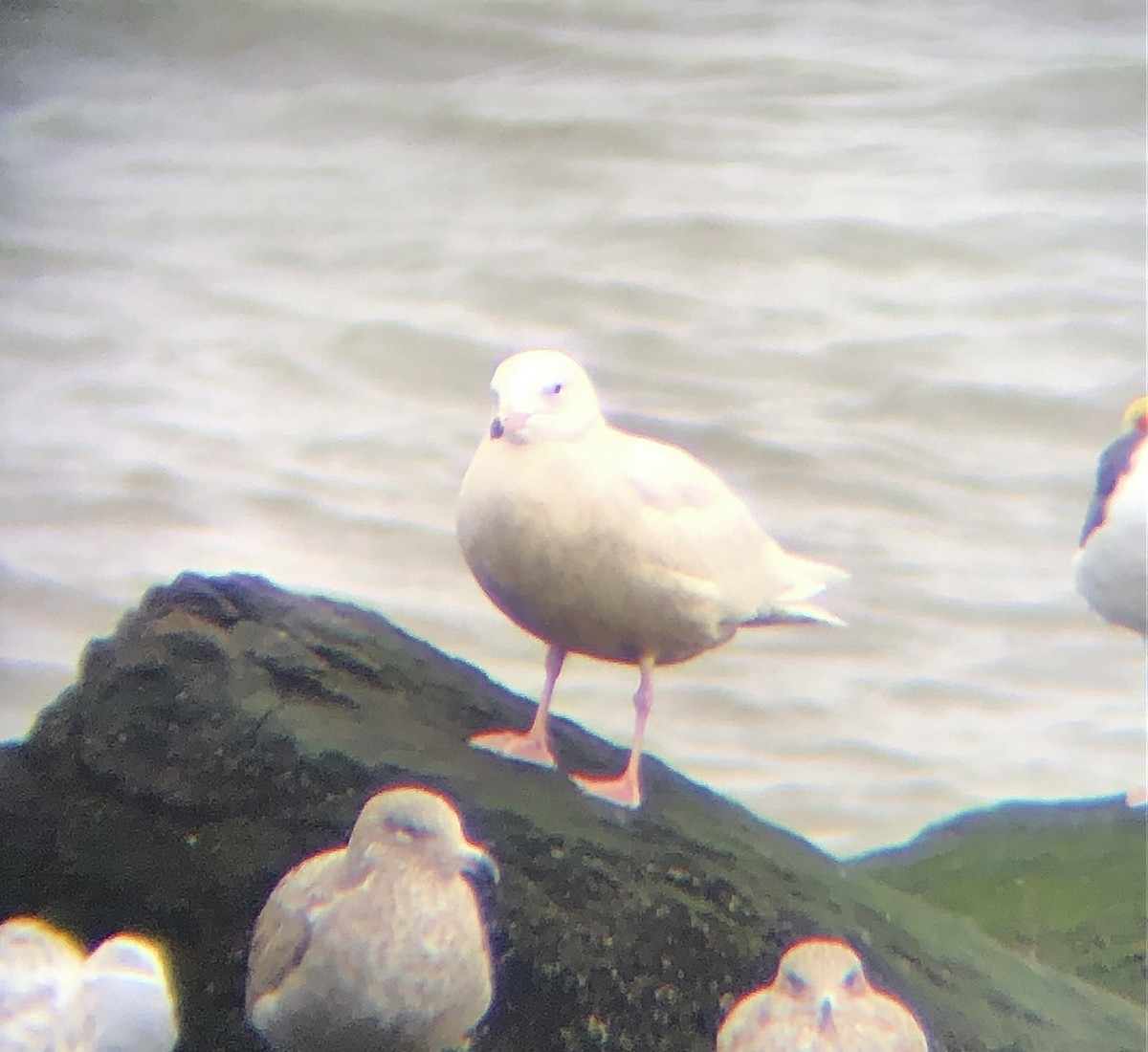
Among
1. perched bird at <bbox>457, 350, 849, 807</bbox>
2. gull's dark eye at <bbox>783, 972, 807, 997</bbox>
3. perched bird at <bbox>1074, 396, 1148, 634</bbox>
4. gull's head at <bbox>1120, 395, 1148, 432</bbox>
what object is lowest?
gull's dark eye at <bbox>783, 972, 807, 997</bbox>

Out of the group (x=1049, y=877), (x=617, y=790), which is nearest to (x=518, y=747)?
(x=617, y=790)

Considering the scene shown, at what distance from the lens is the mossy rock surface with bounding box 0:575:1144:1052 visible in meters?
1.61

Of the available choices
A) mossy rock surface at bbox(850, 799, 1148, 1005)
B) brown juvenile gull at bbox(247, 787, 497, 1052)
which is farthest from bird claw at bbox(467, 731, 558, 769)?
mossy rock surface at bbox(850, 799, 1148, 1005)

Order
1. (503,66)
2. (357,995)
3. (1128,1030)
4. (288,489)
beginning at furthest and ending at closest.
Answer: (288,489) < (503,66) < (1128,1030) < (357,995)

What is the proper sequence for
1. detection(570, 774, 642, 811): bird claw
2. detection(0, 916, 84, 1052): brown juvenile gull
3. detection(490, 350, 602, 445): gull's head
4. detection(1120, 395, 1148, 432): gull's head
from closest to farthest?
detection(0, 916, 84, 1052): brown juvenile gull → detection(490, 350, 602, 445): gull's head → detection(570, 774, 642, 811): bird claw → detection(1120, 395, 1148, 432): gull's head

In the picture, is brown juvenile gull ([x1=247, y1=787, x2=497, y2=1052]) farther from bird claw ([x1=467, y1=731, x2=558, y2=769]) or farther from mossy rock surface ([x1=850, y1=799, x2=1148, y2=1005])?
mossy rock surface ([x1=850, y1=799, x2=1148, y2=1005])

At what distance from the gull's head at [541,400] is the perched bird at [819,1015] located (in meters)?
0.76

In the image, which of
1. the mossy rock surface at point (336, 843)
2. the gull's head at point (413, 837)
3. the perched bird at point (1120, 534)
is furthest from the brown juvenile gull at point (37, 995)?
the perched bird at point (1120, 534)

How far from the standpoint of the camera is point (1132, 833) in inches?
120

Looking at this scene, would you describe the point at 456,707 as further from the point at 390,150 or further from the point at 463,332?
the point at 390,150

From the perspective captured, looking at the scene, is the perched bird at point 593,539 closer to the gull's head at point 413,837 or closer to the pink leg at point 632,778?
the pink leg at point 632,778

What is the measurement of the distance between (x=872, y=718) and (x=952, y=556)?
0.43 metres

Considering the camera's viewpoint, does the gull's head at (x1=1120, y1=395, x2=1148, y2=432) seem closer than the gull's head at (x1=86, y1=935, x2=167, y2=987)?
No

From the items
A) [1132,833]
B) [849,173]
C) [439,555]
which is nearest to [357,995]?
[439,555]
